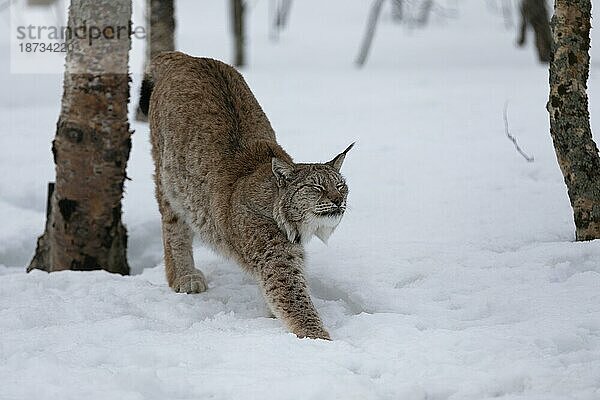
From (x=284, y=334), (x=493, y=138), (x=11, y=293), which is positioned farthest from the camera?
(x=493, y=138)

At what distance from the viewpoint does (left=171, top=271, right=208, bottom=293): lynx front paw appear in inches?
200

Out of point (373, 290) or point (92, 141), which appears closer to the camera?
point (373, 290)

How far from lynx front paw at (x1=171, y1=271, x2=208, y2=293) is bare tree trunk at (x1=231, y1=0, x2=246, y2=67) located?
8865mm

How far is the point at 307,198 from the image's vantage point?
4.40 metres

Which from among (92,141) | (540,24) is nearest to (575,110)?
(92,141)

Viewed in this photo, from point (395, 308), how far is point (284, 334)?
0.68m

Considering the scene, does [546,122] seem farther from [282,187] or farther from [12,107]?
[12,107]

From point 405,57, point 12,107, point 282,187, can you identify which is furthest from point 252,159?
point 405,57

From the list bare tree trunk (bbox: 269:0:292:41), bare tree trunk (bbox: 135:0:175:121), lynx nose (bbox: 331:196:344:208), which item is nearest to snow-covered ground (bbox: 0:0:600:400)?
lynx nose (bbox: 331:196:344:208)

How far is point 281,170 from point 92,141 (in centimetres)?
181

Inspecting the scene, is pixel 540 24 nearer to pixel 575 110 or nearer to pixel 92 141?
pixel 575 110

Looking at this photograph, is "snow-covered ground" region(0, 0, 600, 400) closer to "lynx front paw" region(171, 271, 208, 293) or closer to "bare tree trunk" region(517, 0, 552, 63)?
"lynx front paw" region(171, 271, 208, 293)

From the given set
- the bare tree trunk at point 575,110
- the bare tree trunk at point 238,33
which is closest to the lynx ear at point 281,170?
the bare tree trunk at point 575,110

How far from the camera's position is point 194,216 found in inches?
203
